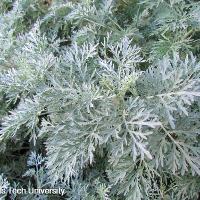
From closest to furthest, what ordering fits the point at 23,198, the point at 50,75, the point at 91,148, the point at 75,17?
the point at 91,148 < the point at 50,75 < the point at 23,198 < the point at 75,17

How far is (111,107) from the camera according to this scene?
1.47 m

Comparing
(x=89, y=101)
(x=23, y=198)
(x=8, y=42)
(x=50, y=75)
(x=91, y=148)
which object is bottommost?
(x=23, y=198)

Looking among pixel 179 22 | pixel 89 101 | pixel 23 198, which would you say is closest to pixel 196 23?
pixel 179 22

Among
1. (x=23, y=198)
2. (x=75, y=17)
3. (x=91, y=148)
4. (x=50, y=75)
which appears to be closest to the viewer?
(x=91, y=148)

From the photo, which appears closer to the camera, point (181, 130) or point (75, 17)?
point (181, 130)

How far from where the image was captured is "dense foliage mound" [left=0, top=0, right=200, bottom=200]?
1438 millimetres

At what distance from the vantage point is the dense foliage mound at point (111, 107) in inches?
56.6

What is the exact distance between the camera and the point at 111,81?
1.48m

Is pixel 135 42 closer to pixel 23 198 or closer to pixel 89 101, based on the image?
pixel 89 101

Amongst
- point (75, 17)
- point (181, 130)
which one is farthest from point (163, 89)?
point (75, 17)

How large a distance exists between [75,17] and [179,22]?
1.83ft

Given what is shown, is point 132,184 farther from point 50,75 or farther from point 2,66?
point 2,66

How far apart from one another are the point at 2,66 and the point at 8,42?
15cm

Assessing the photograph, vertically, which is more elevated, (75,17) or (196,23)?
(75,17)
